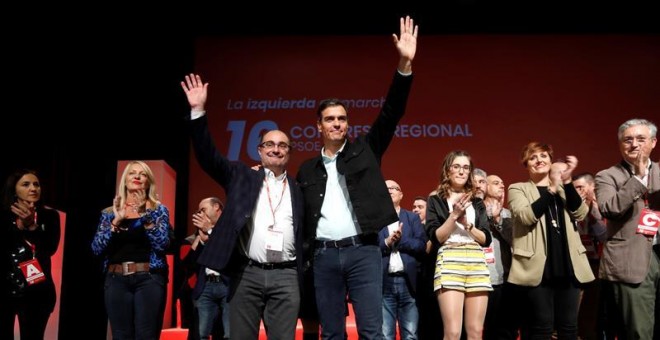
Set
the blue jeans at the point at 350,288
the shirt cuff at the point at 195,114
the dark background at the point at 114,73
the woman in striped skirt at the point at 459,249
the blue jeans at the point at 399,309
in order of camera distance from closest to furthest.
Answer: the blue jeans at the point at 350,288
the shirt cuff at the point at 195,114
the woman in striped skirt at the point at 459,249
the blue jeans at the point at 399,309
the dark background at the point at 114,73

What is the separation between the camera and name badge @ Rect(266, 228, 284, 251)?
297cm

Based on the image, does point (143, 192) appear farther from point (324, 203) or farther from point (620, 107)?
point (620, 107)

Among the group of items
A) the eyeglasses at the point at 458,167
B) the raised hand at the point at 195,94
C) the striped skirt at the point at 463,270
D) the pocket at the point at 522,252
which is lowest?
the striped skirt at the point at 463,270

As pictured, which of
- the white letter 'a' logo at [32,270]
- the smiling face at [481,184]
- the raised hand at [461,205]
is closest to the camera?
the raised hand at [461,205]

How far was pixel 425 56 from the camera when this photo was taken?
7207mm

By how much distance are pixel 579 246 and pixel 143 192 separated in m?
2.68

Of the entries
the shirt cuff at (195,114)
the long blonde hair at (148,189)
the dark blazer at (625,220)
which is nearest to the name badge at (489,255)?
Result: the dark blazer at (625,220)

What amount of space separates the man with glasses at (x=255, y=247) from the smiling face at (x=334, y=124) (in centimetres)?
30

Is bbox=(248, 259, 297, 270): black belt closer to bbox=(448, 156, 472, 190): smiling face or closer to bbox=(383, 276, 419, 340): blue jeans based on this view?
bbox=(448, 156, 472, 190): smiling face

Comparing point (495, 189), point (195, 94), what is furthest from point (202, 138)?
point (495, 189)

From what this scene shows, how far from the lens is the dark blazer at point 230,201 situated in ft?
9.73

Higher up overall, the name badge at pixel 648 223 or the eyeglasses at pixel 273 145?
the eyeglasses at pixel 273 145

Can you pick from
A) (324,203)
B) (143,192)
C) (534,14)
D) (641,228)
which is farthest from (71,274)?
(534,14)

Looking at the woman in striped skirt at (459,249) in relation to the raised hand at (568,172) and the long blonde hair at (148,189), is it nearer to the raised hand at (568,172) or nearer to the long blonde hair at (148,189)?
the raised hand at (568,172)
